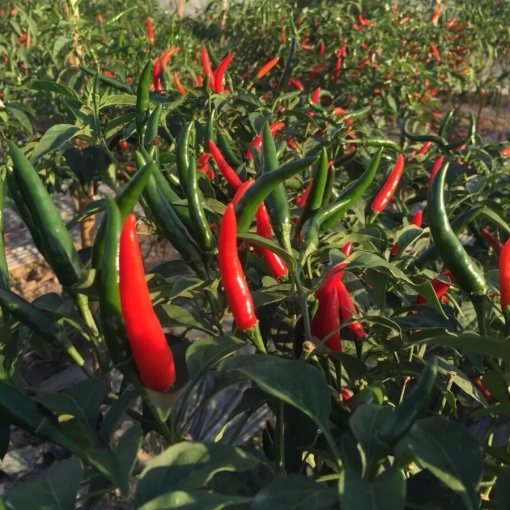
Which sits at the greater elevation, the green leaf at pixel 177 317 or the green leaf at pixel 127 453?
the green leaf at pixel 177 317

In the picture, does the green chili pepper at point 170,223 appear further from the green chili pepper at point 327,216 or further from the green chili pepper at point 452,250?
the green chili pepper at point 452,250

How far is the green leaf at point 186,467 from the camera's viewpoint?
1.82 feet

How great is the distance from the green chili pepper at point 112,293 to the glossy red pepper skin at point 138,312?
0.04 ft

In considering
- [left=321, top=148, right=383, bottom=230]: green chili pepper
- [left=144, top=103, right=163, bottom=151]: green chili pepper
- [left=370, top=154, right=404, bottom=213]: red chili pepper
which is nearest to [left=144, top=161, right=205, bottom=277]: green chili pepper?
[left=321, top=148, right=383, bottom=230]: green chili pepper

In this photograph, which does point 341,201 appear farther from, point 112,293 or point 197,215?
point 112,293

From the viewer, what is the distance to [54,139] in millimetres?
1126

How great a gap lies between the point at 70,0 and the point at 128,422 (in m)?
1.85

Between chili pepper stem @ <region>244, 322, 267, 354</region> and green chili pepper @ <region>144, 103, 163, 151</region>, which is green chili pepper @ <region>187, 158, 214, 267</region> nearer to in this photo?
chili pepper stem @ <region>244, 322, 267, 354</region>

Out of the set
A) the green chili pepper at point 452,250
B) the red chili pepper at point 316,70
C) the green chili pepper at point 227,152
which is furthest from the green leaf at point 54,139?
the red chili pepper at point 316,70

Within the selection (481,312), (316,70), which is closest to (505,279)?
(481,312)

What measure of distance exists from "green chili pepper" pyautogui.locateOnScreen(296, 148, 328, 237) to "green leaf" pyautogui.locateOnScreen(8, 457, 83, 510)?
1.74 ft

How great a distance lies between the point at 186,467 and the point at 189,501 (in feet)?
0.18

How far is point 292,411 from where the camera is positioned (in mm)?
856

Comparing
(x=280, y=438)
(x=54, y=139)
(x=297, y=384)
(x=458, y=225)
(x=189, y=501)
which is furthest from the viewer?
(x=54, y=139)
